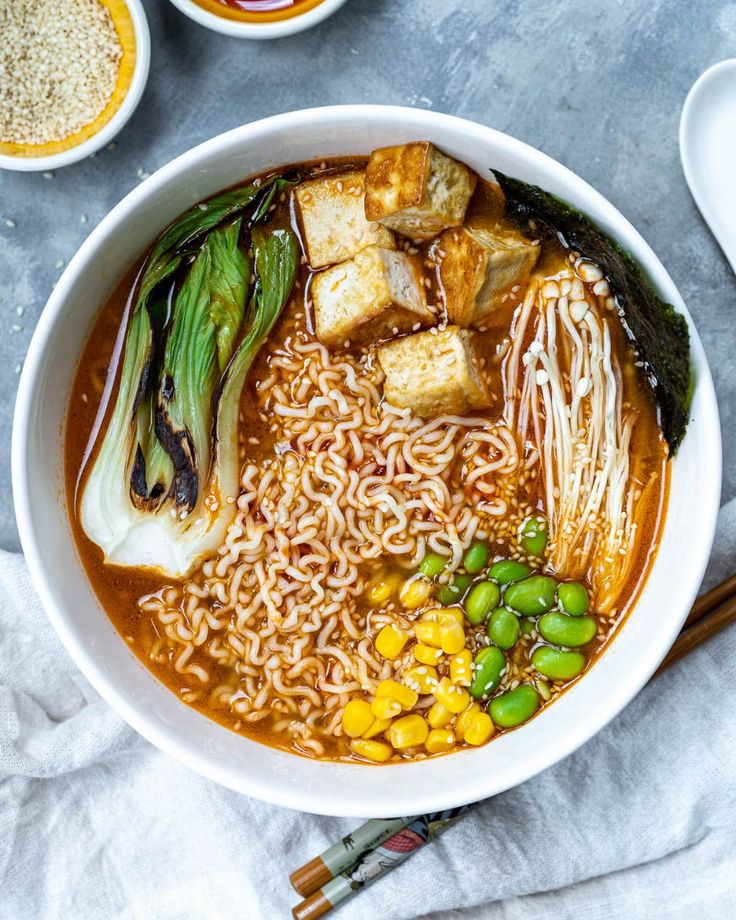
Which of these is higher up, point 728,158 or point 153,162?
point 153,162

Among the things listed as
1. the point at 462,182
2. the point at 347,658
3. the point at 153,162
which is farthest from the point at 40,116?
the point at 347,658

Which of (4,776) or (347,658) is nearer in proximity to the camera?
(347,658)

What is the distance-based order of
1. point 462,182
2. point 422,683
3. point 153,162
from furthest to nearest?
point 153,162, point 422,683, point 462,182

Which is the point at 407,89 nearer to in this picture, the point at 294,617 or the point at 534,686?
the point at 294,617

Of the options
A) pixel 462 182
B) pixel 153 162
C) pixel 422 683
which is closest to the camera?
pixel 462 182

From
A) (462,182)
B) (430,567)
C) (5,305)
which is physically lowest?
(430,567)

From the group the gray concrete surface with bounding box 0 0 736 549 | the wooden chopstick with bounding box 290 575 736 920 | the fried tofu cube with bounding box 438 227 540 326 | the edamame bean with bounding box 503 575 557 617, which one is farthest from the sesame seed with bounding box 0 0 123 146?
the wooden chopstick with bounding box 290 575 736 920

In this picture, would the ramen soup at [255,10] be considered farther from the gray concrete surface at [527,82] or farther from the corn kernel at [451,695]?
the corn kernel at [451,695]
